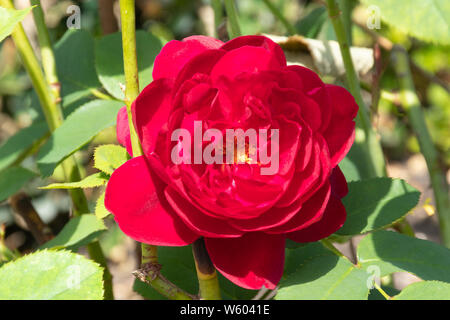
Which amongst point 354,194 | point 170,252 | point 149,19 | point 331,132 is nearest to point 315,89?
point 331,132

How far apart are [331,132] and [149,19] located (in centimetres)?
125

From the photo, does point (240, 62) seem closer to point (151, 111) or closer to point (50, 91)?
point (151, 111)

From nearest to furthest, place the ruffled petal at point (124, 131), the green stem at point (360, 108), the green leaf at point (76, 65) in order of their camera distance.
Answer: the ruffled petal at point (124, 131) → the green stem at point (360, 108) → the green leaf at point (76, 65)

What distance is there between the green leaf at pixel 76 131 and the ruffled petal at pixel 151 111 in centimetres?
15

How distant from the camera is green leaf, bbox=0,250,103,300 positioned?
0.39 metres

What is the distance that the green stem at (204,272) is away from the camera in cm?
45

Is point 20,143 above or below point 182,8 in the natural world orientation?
above

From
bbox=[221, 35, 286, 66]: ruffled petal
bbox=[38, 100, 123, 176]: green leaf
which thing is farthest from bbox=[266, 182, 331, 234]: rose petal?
bbox=[38, 100, 123, 176]: green leaf

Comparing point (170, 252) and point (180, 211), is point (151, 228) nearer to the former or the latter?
point (180, 211)

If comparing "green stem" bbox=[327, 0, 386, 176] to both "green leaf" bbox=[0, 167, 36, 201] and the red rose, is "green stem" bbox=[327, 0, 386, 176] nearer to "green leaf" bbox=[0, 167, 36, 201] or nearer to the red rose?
the red rose

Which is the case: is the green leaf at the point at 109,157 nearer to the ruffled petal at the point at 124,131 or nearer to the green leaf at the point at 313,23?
the ruffled petal at the point at 124,131

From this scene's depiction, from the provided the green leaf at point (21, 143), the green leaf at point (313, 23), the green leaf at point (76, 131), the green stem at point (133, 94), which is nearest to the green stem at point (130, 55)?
the green stem at point (133, 94)

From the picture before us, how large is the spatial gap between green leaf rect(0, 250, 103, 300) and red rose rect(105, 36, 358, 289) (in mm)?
41

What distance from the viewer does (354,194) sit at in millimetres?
526
